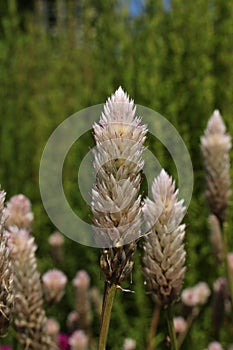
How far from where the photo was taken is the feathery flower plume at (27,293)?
1.13 metres

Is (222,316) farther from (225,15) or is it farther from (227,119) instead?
(225,15)

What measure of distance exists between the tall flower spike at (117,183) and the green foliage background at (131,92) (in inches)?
69.7

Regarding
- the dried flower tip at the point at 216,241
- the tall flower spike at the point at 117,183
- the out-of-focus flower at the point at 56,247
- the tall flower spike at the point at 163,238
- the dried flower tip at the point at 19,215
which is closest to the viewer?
the tall flower spike at the point at 117,183

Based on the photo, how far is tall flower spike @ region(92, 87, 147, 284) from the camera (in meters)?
0.73

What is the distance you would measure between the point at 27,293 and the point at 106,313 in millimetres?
457

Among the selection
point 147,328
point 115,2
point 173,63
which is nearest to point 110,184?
point 147,328

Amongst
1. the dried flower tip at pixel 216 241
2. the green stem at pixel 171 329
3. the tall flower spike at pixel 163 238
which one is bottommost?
the green stem at pixel 171 329

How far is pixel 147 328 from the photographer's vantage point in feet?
9.36

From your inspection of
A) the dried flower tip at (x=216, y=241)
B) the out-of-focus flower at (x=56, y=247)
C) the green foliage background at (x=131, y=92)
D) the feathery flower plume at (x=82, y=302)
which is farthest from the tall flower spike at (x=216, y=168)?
the green foliage background at (x=131, y=92)

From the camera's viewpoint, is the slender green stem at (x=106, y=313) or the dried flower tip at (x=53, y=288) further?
the dried flower tip at (x=53, y=288)

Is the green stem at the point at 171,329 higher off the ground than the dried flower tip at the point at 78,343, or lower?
lower

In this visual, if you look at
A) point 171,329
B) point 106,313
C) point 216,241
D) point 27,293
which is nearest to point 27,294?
point 27,293

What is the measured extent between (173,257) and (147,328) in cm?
204

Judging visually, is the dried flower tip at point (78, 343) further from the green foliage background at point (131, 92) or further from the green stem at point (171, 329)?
the green foliage background at point (131, 92)
